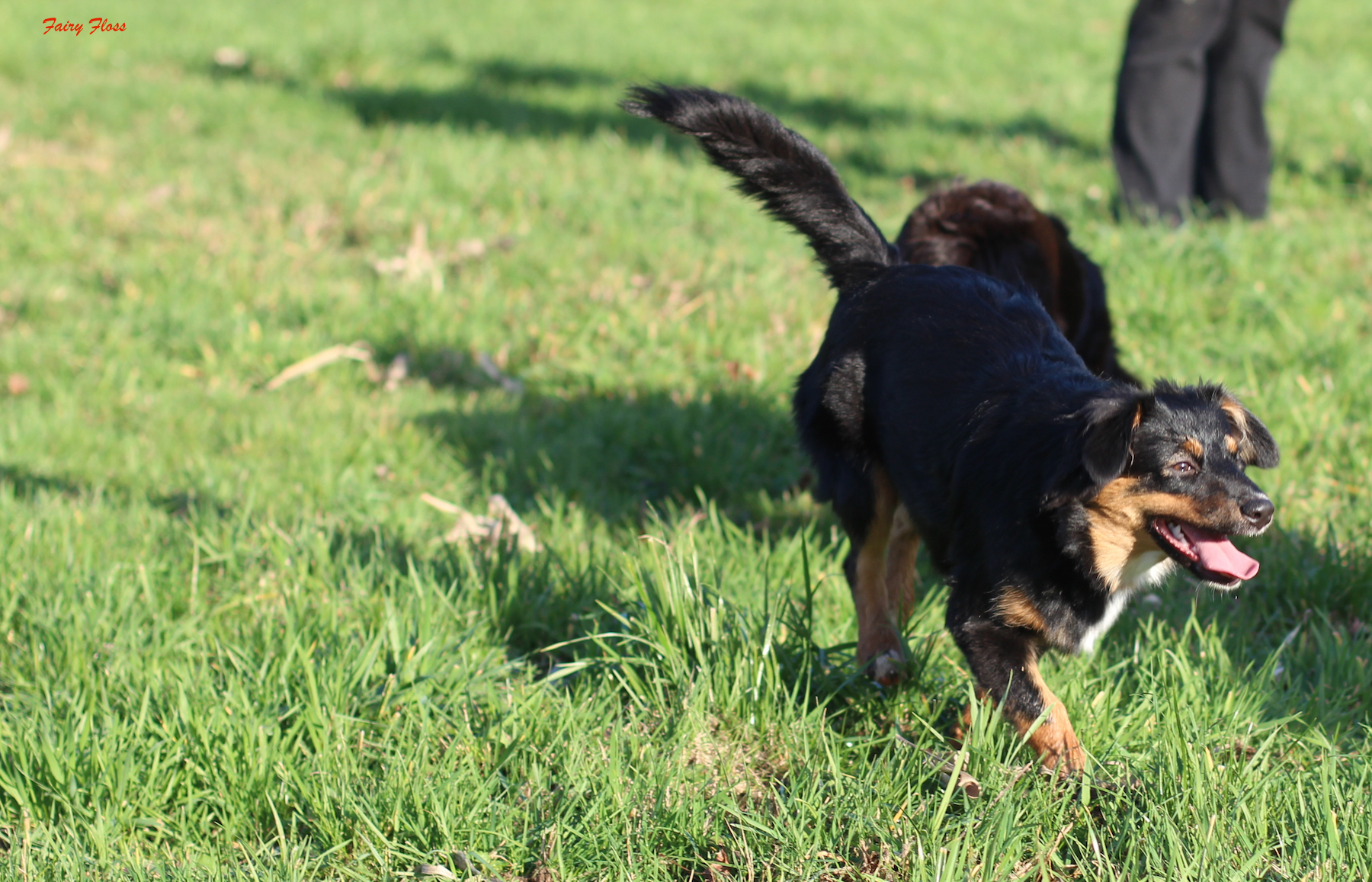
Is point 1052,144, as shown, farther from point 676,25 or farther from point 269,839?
point 269,839

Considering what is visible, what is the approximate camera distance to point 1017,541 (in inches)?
92.6

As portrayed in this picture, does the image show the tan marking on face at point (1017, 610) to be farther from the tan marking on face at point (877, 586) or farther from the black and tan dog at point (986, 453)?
the tan marking on face at point (877, 586)

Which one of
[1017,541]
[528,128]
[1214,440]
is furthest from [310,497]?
[528,128]

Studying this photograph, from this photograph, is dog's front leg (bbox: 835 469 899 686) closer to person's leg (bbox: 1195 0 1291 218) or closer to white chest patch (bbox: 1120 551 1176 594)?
white chest patch (bbox: 1120 551 1176 594)

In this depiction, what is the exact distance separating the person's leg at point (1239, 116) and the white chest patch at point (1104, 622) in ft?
13.3

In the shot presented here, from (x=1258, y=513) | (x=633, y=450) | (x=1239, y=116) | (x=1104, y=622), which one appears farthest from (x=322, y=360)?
(x=1239, y=116)

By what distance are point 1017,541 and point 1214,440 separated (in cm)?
43

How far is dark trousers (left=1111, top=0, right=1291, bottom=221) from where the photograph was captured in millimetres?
5336

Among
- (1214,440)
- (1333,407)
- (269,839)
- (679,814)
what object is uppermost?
(1214,440)

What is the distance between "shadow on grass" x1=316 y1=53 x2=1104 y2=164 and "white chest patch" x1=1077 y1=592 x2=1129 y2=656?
16.2 ft

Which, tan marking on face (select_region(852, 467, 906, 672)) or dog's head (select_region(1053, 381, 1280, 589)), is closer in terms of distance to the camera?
dog's head (select_region(1053, 381, 1280, 589))

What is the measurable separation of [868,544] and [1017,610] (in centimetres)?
63

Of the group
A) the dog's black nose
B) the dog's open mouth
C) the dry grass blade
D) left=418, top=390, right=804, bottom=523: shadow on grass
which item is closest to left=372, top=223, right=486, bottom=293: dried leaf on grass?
the dry grass blade

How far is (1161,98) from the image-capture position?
17.6 ft
